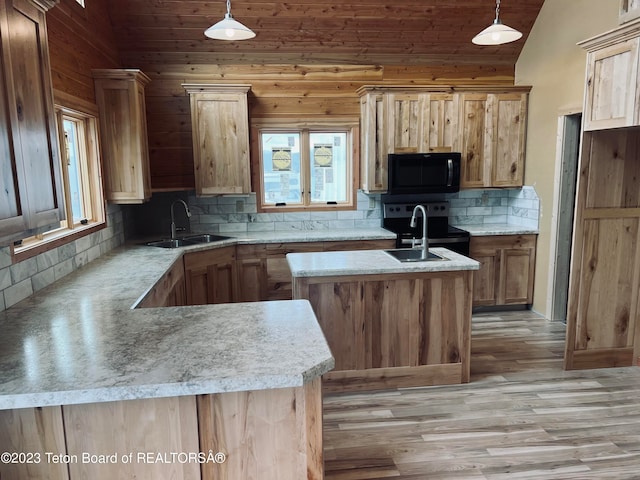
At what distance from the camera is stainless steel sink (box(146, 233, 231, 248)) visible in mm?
4158

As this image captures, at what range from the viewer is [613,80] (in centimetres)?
278

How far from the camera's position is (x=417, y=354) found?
308cm

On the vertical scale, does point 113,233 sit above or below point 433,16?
below

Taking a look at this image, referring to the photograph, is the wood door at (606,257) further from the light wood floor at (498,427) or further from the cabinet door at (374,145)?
the cabinet door at (374,145)

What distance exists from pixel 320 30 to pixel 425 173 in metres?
1.80

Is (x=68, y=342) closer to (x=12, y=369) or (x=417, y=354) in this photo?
(x=12, y=369)

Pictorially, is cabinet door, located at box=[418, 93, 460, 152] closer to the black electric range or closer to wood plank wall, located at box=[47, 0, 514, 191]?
wood plank wall, located at box=[47, 0, 514, 191]

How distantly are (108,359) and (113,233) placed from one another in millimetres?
2684

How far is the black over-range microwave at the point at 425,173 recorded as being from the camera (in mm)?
4570

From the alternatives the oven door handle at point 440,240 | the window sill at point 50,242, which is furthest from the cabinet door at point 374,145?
the window sill at point 50,242

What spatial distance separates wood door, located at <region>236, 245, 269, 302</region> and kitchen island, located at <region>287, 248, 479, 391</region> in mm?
1309

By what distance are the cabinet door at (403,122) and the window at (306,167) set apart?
0.52m

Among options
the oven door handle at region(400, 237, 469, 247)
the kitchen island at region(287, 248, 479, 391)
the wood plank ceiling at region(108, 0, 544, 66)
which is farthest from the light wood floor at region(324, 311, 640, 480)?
the wood plank ceiling at region(108, 0, 544, 66)

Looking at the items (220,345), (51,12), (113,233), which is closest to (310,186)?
(113,233)
